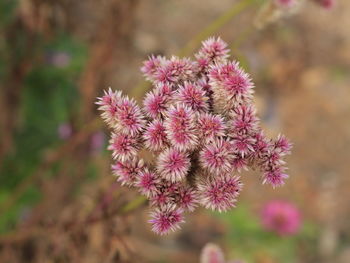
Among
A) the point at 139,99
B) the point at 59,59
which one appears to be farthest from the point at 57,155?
the point at 59,59

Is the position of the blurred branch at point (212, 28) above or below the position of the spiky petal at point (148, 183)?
above

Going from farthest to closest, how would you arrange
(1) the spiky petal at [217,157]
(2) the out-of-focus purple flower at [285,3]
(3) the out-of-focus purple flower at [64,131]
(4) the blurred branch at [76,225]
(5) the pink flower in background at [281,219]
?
(5) the pink flower in background at [281,219] < (3) the out-of-focus purple flower at [64,131] < (2) the out-of-focus purple flower at [285,3] < (4) the blurred branch at [76,225] < (1) the spiky petal at [217,157]

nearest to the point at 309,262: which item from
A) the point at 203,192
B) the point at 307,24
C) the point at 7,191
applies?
the point at 307,24

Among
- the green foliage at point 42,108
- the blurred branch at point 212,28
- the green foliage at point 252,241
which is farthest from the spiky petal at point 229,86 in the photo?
the green foliage at point 252,241

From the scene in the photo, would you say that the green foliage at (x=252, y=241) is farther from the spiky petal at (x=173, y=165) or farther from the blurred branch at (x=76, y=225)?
the spiky petal at (x=173, y=165)

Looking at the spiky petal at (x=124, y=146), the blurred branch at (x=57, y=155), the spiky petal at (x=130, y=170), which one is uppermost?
the blurred branch at (x=57, y=155)

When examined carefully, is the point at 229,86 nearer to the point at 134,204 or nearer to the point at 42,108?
the point at 134,204
